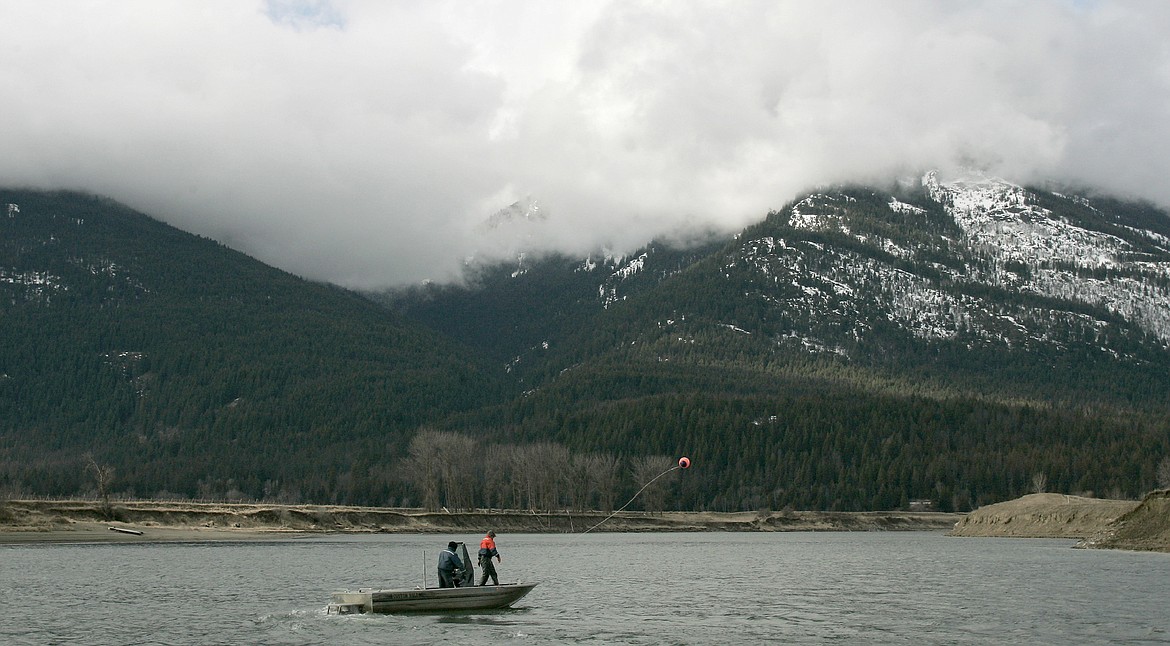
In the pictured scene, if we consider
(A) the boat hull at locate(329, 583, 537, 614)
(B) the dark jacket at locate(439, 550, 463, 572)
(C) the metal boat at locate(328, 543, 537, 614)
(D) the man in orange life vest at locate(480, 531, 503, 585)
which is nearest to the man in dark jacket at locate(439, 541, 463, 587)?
(B) the dark jacket at locate(439, 550, 463, 572)

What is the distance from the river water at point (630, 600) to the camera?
55594mm

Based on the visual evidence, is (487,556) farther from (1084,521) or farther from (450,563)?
(1084,521)

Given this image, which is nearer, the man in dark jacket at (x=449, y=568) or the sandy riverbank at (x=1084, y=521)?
the man in dark jacket at (x=449, y=568)

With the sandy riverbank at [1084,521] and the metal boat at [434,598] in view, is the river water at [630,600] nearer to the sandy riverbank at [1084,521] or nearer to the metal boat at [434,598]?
the metal boat at [434,598]

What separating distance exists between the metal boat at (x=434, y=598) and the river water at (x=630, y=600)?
84cm

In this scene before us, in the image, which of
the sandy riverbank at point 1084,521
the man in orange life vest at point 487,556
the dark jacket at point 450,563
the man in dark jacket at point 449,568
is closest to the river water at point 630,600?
the man in dark jacket at point 449,568

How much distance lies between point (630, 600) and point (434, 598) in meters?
13.5

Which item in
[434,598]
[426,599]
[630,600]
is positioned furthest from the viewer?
[630,600]

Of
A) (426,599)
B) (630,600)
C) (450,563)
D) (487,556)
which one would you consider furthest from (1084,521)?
(426,599)

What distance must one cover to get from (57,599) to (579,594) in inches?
1174

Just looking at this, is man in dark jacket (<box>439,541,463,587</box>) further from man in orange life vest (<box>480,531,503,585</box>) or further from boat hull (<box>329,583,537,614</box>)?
man in orange life vest (<box>480,531,503,585</box>)

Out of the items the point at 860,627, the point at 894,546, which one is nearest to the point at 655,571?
the point at 860,627

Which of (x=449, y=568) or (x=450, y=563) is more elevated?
(x=450, y=563)

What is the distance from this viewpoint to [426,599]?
207 ft
